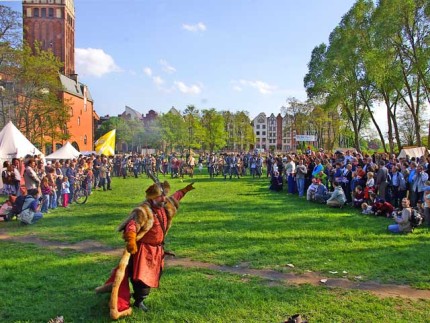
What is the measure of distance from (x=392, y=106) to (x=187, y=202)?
1230 inches

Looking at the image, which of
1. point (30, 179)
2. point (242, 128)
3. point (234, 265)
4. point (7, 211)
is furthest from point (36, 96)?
point (242, 128)

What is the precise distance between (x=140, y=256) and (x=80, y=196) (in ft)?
43.9

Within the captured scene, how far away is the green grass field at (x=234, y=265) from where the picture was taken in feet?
19.0

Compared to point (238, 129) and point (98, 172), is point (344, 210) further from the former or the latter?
point (238, 129)

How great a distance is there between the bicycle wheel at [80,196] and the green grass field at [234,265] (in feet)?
9.87

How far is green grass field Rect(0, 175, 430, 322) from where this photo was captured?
19.0 feet

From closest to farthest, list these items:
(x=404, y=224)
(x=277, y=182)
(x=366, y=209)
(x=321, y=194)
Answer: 1. (x=404, y=224)
2. (x=366, y=209)
3. (x=321, y=194)
4. (x=277, y=182)

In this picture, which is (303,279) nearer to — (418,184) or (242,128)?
(418,184)

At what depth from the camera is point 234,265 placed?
26.4 ft

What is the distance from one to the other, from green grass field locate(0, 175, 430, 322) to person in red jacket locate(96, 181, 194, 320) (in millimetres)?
270

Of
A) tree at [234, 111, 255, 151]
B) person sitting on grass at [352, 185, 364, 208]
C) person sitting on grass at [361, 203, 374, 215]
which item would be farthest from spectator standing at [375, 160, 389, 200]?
tree at [234, 111, 255, 151]

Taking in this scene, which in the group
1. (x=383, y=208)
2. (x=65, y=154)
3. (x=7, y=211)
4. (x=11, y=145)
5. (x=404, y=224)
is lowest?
(x=404, y=224)

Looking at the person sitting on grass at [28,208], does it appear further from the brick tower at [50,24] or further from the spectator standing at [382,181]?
the brick tower at [50,24]

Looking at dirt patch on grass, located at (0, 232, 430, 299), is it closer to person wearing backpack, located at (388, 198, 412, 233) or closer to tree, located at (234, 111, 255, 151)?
person wearing backpack, located at (388, 198, 412, 233)
